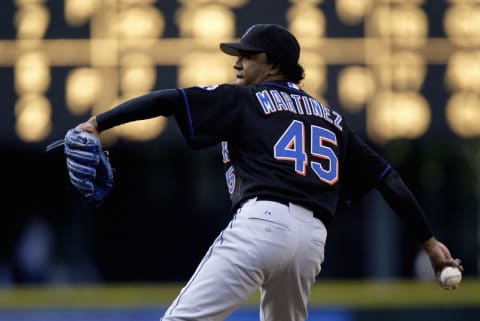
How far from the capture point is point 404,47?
7.74m

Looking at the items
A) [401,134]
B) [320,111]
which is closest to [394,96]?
[401,134]

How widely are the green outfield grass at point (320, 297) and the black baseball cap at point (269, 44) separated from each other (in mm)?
3409

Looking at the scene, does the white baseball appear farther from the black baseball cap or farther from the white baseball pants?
the black baseball cap

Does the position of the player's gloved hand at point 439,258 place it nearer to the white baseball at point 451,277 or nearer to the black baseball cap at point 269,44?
the white baseball at point 451,277

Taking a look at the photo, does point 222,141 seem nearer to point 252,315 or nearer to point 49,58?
point 252,315

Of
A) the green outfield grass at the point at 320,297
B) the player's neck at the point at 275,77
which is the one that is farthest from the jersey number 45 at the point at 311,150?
the green outfield grass at the point at 320,297

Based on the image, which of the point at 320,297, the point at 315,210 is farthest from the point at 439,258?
the point at 320,297

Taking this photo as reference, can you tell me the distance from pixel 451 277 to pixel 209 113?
97 centimetres

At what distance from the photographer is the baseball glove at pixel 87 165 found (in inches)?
145

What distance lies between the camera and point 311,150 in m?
3.80

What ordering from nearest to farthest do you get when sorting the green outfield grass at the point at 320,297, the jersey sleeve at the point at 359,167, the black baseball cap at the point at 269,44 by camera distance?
1. the black baseball cap at the point at 269,44
2. the jersey sleeve at the point at 359,167
3. the green outfield grass at the point at 320,297

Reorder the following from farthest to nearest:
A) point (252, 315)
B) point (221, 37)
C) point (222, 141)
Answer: point (221, 37), point (252, 315), point (222, 141)

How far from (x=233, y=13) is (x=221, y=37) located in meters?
0.19

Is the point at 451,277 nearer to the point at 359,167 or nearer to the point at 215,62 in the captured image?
the point at 359,167
